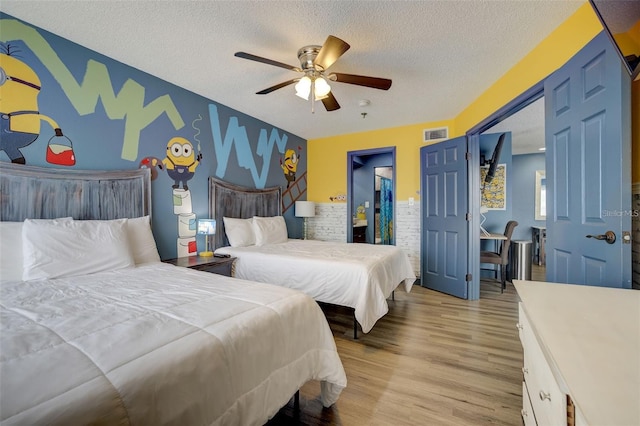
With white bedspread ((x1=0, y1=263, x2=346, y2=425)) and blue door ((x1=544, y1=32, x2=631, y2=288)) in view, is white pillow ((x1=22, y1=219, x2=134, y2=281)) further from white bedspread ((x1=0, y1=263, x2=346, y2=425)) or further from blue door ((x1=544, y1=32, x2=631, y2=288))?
blue door ((x1=544, y1=32, x2=631, y2=288))

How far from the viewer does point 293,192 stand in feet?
17.1

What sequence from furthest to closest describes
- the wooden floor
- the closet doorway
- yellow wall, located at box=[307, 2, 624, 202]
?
the closet doorway < yellow wall, located at box=[307, 2, 624, 202] < the wooden floor

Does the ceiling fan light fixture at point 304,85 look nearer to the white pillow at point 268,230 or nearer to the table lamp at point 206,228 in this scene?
the table lamp at point 206,228

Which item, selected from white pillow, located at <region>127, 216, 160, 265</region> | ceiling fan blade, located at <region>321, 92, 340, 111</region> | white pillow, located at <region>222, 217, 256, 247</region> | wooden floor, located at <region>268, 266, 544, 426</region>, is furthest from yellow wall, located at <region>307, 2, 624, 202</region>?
white pillow, located at <region>127, 216, 160, 265</region>

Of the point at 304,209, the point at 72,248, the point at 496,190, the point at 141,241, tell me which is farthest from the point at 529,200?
the point at 72,248

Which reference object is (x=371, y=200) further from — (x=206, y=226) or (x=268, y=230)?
(x=206, y=226)

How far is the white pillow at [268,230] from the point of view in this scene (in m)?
3.83

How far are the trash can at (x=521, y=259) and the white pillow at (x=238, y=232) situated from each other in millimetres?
4398

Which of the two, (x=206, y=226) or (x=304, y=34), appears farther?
(x=206, y=226)

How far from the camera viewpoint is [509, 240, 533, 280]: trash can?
4.44m

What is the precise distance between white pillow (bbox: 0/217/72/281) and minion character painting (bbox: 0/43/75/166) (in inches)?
22.3

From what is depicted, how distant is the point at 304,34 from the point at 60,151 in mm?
2290

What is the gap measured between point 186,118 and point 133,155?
817 mm

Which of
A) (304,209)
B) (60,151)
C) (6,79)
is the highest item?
(6,79)
